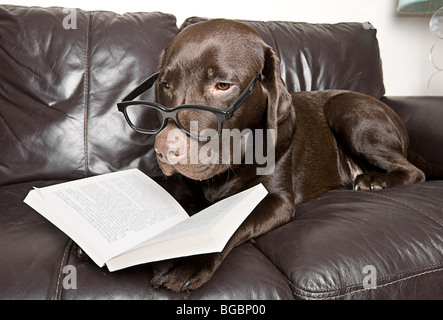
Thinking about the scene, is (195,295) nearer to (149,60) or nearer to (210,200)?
(210,200)

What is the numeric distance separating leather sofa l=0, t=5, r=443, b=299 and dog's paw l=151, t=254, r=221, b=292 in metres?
0.02

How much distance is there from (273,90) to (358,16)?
186 centimetres

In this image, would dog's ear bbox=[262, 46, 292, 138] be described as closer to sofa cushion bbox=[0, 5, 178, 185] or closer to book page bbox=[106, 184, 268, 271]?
book page bbox=[106, 184, 268, 271]

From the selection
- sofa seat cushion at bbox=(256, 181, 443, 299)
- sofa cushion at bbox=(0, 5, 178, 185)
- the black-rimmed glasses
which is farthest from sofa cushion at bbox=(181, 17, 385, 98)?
sofa seat cushion at bbox=(256, 181, 443, 299)

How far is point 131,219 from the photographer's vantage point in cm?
103

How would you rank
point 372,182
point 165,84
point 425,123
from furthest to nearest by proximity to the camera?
point 425,123 < point 372,182 < point 165,84

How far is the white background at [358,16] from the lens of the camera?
236 centimetres

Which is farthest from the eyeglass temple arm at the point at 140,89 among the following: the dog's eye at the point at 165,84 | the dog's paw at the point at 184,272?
the dog's paw at the point at 184,272

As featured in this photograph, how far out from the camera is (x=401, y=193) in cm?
151

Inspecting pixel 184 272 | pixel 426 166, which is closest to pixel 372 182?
pixel 426 166

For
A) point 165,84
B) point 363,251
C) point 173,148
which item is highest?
point 165,84

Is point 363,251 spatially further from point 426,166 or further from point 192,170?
point 426,166

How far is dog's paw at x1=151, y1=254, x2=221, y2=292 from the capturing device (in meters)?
0.91

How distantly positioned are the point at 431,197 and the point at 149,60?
54.6 inches
